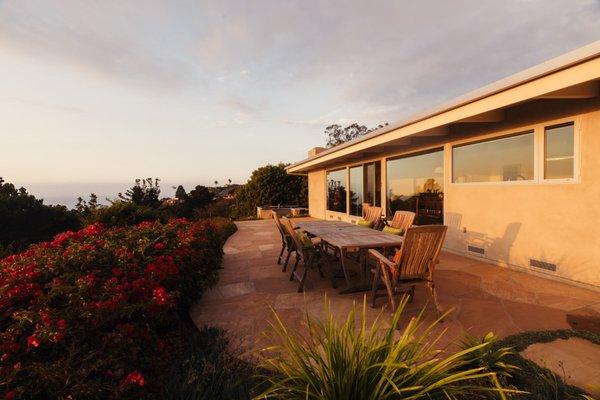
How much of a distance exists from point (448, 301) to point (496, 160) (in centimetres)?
321

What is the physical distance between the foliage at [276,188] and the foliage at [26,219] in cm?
1436

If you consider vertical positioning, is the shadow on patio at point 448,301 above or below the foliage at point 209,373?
below

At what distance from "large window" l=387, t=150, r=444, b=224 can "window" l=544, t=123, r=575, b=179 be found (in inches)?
84.3

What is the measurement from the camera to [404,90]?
15.4 metres

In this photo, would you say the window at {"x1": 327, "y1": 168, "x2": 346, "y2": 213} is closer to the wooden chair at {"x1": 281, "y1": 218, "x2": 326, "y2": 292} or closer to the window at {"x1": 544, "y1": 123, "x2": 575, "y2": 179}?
the wooden chair at {"x1": 281, "y1": 218, "x2": 326, "y2": 292}

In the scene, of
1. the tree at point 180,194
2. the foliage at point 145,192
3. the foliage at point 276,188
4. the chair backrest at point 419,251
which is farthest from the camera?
the foliage at point 276,188

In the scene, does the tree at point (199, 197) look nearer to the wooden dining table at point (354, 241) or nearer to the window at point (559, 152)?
the wooden dining table at point (354, 241)

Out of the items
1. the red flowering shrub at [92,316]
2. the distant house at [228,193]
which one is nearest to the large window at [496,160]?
the red flowering shrub at [92,316]

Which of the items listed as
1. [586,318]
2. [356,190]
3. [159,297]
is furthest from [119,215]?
[586,318]

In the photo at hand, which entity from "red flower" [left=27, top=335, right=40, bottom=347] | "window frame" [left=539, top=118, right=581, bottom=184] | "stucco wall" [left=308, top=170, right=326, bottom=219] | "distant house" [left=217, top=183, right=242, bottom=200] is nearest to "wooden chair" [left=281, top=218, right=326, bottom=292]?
"red flower" [left=27, top=335, right=40, bottom=347]

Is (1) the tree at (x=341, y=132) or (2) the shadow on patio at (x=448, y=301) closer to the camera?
(2) the shadow on patio at (x=448, y=301)

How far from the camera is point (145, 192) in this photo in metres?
11.7

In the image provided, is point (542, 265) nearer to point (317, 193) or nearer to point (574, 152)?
point (574, 152)

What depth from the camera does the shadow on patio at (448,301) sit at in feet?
9.71
